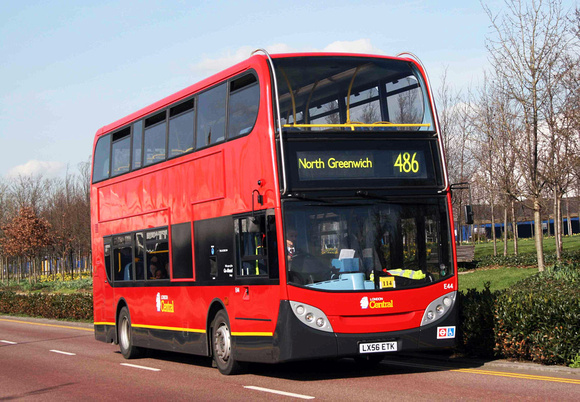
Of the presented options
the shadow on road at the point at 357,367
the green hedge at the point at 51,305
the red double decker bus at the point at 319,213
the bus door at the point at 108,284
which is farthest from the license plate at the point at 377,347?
the green hedge at the point at 51,305

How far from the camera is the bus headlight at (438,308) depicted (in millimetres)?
11594

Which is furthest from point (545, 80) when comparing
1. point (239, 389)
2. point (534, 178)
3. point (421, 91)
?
point (239, 389)

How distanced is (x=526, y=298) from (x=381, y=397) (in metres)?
3.50

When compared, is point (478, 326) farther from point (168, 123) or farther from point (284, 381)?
point (168, 123)

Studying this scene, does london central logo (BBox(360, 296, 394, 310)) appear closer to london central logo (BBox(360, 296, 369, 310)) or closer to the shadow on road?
london central logo (BBox(360, 296, 369, 310))

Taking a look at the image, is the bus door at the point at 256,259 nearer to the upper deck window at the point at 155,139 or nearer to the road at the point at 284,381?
the road at the point at 284,381

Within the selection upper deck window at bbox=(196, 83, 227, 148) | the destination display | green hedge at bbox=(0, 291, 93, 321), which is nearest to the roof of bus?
upper deck window at bbox=(196, 83, 227, 148)

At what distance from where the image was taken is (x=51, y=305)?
35.0 metres

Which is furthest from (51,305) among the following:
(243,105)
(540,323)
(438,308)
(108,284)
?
(540,323)

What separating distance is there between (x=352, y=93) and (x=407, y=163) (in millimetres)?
1487

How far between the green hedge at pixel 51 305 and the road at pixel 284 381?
1416 centimetres

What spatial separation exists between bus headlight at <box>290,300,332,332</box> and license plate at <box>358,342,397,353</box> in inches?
21.4

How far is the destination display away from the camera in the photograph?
11461 mm

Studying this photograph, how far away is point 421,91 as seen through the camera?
12414 millimetres
